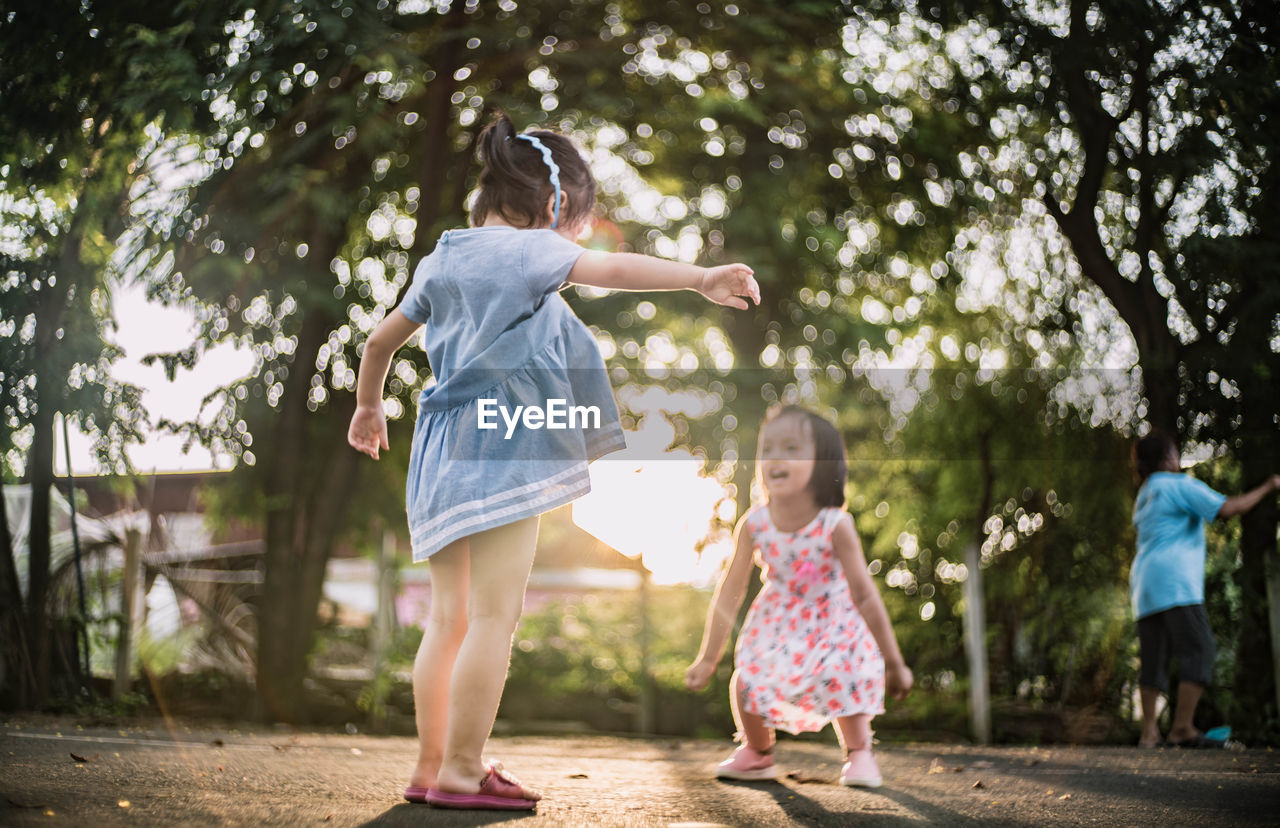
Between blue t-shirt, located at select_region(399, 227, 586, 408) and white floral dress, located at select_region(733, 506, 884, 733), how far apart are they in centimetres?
97

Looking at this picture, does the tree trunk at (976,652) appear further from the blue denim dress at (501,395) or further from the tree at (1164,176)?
the blue denim dress at (501,395)

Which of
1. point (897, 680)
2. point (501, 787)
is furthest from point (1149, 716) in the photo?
point (501, 787)

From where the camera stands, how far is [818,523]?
254 centimetres

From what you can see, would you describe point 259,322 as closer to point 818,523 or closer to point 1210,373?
point 818,523

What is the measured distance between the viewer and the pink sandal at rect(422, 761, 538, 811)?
166 centimetres

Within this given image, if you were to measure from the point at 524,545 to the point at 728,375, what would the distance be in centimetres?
346

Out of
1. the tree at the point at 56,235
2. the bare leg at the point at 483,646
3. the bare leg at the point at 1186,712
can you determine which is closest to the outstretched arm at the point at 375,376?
the bare leg at the point at 483,646

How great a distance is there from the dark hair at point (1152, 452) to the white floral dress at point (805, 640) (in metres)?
1.93

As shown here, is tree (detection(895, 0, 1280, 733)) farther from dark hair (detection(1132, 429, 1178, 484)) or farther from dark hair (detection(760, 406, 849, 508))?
dark hair (detection(760, 406, 849, 508))

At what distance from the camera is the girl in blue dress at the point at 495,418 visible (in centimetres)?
168

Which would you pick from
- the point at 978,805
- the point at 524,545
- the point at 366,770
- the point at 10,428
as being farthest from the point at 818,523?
the point at 10,428

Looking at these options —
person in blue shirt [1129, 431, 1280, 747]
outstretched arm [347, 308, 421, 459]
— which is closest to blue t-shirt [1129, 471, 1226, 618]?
person in blue shirt [1129, 431, 1280, 747]

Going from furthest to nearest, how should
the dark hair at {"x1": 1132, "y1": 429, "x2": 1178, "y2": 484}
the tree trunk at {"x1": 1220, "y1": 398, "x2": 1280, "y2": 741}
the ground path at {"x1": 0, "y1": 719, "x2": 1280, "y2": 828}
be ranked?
the tree trunk at {"x1": 1220, "y1": 398, "x2": 1280, "y2": 741} < the dark hair at {"x1": 1132, "y1": 429, "x2": 1178, "y2": 484} < the ground path at {"x1": 0, "y1": 719, "x2": 1280, "y2": 828}

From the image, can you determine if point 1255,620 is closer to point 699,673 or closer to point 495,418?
point 699,673
